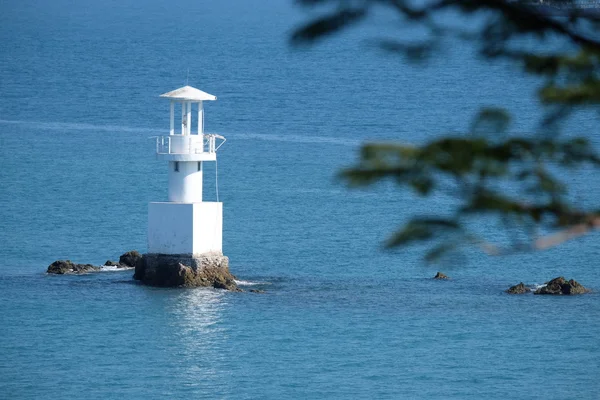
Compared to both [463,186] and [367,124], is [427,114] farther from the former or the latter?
[463,186]

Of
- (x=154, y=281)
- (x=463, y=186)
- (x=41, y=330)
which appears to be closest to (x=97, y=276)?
(x=154, y=281)

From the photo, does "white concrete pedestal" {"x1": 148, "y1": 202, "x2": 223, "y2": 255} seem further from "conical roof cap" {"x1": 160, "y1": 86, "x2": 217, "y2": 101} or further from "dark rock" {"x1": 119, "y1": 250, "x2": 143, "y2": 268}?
"dark rock" {"x1": 119, "y1": 250, "x2": 143, "y2": 268}

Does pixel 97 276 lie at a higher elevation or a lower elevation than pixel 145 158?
lower

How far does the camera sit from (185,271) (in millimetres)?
30156

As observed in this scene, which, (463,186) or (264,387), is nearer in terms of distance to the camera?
(463,186)

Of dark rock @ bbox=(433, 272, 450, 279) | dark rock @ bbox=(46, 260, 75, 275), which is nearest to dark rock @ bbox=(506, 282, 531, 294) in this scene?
dark rock @ bbox=(433, 272, 450, 279)

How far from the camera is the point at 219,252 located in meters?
30.4

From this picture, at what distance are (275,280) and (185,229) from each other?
14.7ft

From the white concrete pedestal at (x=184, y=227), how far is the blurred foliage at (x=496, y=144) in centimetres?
2177

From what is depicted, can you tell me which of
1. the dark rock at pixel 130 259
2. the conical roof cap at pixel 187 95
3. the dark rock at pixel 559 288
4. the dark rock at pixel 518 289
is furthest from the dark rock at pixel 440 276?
the dark rock at pixel 130 259

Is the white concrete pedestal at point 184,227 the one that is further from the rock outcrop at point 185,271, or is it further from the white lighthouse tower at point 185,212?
the rock outcrop at point 185,271

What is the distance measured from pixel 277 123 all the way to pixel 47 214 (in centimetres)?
3300

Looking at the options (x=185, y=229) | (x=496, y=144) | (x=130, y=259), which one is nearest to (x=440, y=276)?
(x=185, y=229)

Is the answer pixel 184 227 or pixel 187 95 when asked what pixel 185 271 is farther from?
pixel 187 95
